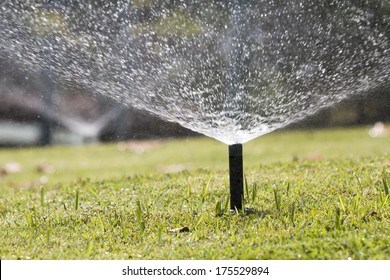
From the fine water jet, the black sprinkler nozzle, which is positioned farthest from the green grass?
the fine water jet

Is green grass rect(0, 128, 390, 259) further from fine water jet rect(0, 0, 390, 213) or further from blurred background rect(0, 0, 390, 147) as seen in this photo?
blurred background rect(0, 0, 390, 147)

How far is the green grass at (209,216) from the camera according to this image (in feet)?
13.4

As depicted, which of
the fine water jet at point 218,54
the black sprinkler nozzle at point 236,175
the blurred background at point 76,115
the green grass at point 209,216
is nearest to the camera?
the green grass at point 209,216

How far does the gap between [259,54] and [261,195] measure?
1539 millimetres

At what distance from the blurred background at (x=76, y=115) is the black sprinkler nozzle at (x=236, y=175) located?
782 centimetres

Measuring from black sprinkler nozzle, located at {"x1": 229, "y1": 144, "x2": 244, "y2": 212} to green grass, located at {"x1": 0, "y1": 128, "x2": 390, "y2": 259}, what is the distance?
94mm

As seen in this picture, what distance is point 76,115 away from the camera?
42.4ft

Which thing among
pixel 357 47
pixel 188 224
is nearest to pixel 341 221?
pixel 188 224

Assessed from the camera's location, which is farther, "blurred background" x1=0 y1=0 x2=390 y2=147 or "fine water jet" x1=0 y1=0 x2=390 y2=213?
"blurred background" x1=0 y1=0 x2=390 y2=147

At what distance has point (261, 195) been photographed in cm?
539

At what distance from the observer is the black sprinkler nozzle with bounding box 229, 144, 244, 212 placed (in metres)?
4.65

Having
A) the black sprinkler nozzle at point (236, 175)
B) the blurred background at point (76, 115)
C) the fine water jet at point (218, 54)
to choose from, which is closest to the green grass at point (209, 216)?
the black sprinkler nozzle at point (236, 175)

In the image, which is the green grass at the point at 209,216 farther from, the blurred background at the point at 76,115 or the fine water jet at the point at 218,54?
the blurred background at the point at 76,115

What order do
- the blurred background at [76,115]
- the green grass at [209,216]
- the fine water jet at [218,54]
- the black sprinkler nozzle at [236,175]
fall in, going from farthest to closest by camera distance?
the blurred background at [76,115] < the fine water jet at [218,54] < the black sprinkler nozzle at [236,175] < the green grass at [209,216]
